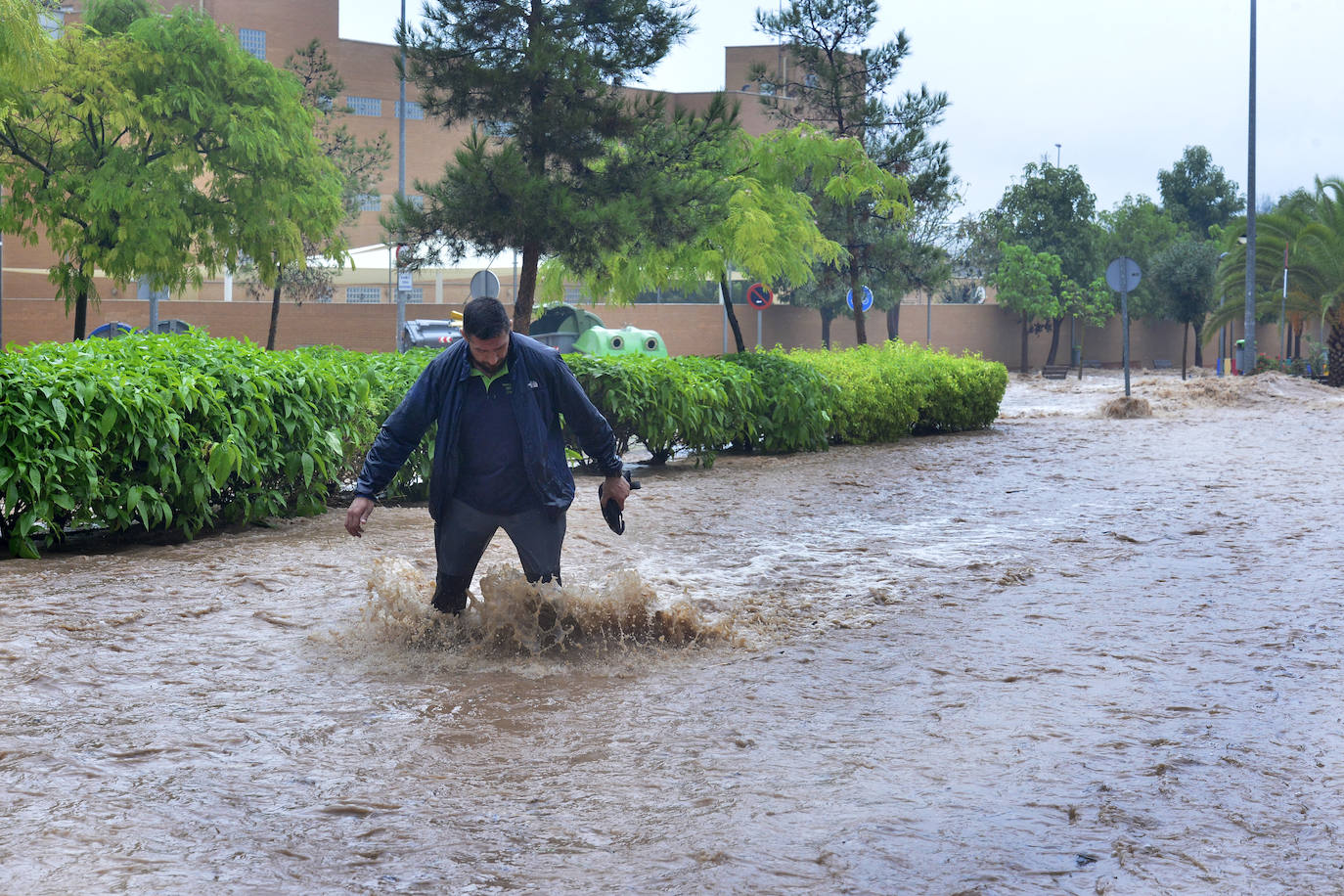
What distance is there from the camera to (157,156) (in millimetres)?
23219

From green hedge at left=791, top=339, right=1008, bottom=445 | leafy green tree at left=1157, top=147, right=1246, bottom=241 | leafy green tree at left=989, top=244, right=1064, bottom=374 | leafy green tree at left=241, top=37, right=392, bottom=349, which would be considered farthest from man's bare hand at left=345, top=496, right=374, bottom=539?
leafy green tree at left=1157, top=147, right=1246, bottom=241

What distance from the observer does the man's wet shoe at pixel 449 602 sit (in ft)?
19.6

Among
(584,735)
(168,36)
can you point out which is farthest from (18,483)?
(168,36)

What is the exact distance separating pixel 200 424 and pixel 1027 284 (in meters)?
46.1

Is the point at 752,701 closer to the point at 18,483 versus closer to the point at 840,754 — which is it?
the point at 840,754

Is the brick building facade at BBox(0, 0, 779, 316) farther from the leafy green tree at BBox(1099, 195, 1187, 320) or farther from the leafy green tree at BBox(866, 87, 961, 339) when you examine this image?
the leafy green tree at BBox(866, 87, 961, 339)

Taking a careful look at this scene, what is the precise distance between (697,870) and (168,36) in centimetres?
2266

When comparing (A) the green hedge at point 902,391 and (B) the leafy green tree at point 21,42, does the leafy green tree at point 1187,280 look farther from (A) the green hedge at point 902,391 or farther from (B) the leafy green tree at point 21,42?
(B) the leafy green tree at point 21,42

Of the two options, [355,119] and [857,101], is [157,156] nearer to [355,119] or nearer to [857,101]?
[857,101]

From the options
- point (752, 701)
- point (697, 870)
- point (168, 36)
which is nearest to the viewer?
point (697, 870)

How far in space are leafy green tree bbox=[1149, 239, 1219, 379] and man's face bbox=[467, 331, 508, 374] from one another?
52.8 metres

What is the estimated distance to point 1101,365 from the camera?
2202 inches

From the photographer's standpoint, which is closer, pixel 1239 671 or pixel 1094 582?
pixel 1239 671

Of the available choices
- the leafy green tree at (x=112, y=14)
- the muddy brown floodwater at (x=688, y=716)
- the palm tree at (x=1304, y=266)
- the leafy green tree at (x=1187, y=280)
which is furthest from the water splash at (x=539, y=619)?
the leafy green tree at (x=1187, y=280)
